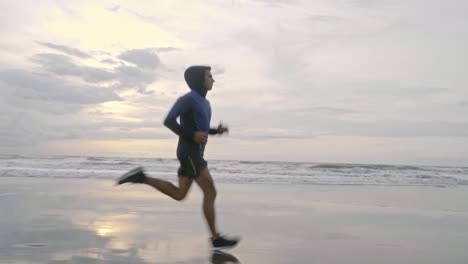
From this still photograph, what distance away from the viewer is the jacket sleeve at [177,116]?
4488 mm

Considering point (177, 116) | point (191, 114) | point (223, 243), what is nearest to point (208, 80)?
point (191, 114)

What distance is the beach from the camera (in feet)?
14.3

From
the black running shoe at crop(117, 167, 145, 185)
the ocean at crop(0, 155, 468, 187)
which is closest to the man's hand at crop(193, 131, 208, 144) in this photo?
the black running shoe at crop(117, 167, 145, 185)

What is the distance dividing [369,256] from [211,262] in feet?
4.95

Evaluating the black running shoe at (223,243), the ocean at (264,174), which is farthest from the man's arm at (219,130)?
the ocean at (264,174)

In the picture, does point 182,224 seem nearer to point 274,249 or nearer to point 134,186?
point 274,249

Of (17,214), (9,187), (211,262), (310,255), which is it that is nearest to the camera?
(211,262)

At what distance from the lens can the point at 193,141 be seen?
4559 millimetres

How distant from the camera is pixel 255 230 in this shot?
5.75 metres

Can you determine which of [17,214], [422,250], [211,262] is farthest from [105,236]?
[422,250]

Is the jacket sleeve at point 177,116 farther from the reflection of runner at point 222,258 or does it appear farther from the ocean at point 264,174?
the ocean at point 264,174

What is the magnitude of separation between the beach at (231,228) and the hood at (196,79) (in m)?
1.55

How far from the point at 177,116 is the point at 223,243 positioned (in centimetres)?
130

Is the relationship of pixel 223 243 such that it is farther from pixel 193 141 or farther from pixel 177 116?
pixel 177 116
